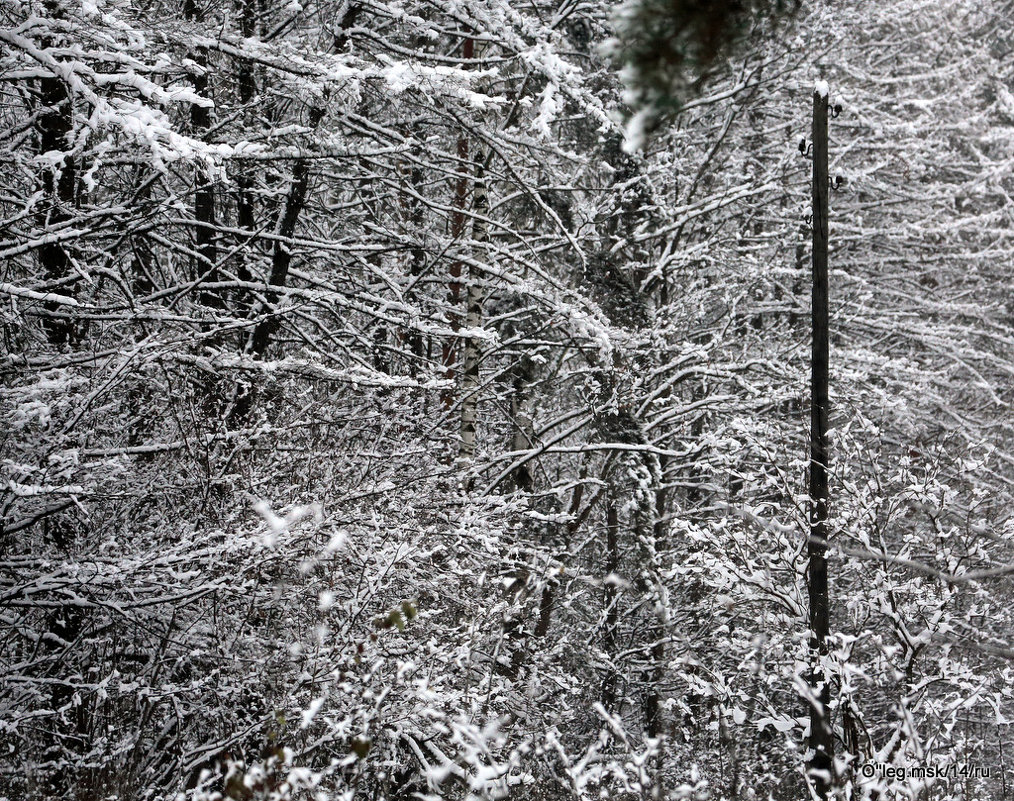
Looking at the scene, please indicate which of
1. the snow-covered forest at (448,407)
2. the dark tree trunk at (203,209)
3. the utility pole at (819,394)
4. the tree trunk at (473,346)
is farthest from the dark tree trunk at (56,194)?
the utility pole at (819,394)

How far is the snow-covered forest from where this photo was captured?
4828mm

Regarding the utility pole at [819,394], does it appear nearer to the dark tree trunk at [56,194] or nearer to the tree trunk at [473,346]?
the tree trunk at [473,346]

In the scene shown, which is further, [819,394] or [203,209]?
[819,394]

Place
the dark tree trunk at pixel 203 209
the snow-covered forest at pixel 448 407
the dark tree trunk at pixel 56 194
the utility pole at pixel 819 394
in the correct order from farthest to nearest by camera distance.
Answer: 1. the utility pole at pixel 819 394
2. the dark tree trunk at pixel 203 209
3. the dark tree trunk at pixel 56 194
4. the snow-covered forest at pixel 448 407

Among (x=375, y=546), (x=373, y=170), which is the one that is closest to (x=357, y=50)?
(x=373, y=170)

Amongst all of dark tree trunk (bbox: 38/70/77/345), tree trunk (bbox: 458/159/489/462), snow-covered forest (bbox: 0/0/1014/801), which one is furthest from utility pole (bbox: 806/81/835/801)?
dark tree trunk (bbox: 38/70/77/345)

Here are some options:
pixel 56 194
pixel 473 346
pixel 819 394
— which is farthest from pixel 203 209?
pixel 819 394

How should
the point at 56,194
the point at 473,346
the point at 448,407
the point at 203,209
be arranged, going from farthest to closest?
the point at 473,346 < the point at 448,407 < the point at 203,209 < the point at 56,194

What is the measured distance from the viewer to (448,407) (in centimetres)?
964

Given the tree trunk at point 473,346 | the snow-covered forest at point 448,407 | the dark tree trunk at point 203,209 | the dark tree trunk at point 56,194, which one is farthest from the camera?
the tree trunk at point 473,346

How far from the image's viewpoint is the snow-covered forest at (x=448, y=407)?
15.8 ft

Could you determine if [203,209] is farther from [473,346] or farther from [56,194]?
[473,346]

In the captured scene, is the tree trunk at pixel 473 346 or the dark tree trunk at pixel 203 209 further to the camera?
the tree trunk at pixel 473 346

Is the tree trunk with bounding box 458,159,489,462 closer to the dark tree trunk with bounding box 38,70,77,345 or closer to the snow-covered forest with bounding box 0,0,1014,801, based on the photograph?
the snow-covered forest with bounding box 0,0,1014,801
